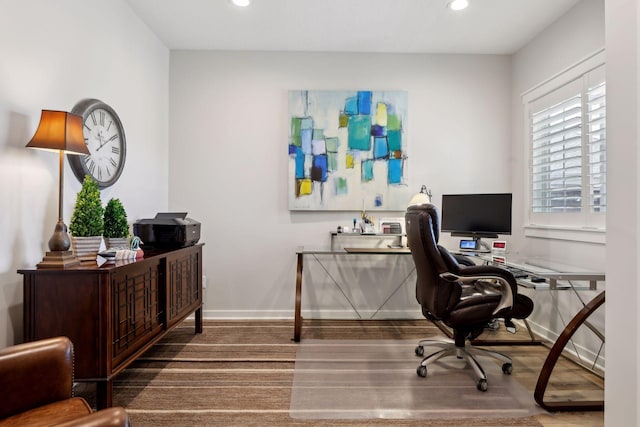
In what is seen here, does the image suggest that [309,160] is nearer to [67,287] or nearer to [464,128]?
[464,128]

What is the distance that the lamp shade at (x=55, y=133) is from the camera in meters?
1.77

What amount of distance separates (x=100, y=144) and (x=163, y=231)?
0.75m

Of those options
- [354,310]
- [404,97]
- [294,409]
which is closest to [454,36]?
[404,97]

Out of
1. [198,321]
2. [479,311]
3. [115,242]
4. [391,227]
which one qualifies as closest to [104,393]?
[115,242]

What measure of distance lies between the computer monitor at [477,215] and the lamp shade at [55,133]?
3.00 meters

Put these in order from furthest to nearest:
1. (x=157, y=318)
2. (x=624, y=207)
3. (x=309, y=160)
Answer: (x=309, y=160) → (x=157, y=318) → (x=624, y=207)

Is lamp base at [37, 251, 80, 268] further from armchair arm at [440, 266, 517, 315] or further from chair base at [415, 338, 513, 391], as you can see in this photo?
chair base at [415, 338, 513, 391]

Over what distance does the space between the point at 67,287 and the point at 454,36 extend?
359cm

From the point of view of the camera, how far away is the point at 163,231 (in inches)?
110

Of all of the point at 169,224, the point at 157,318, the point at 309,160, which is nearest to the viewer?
the point at 157,318

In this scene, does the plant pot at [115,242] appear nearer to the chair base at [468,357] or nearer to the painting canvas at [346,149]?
the painting canvas at [346,149]

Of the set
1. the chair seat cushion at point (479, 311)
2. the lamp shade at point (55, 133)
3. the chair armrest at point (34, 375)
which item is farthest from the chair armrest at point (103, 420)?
the chair seat cushion at point (479, 311)

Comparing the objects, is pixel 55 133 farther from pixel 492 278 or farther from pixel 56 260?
pixel 492 278

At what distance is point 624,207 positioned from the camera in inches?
54.0
